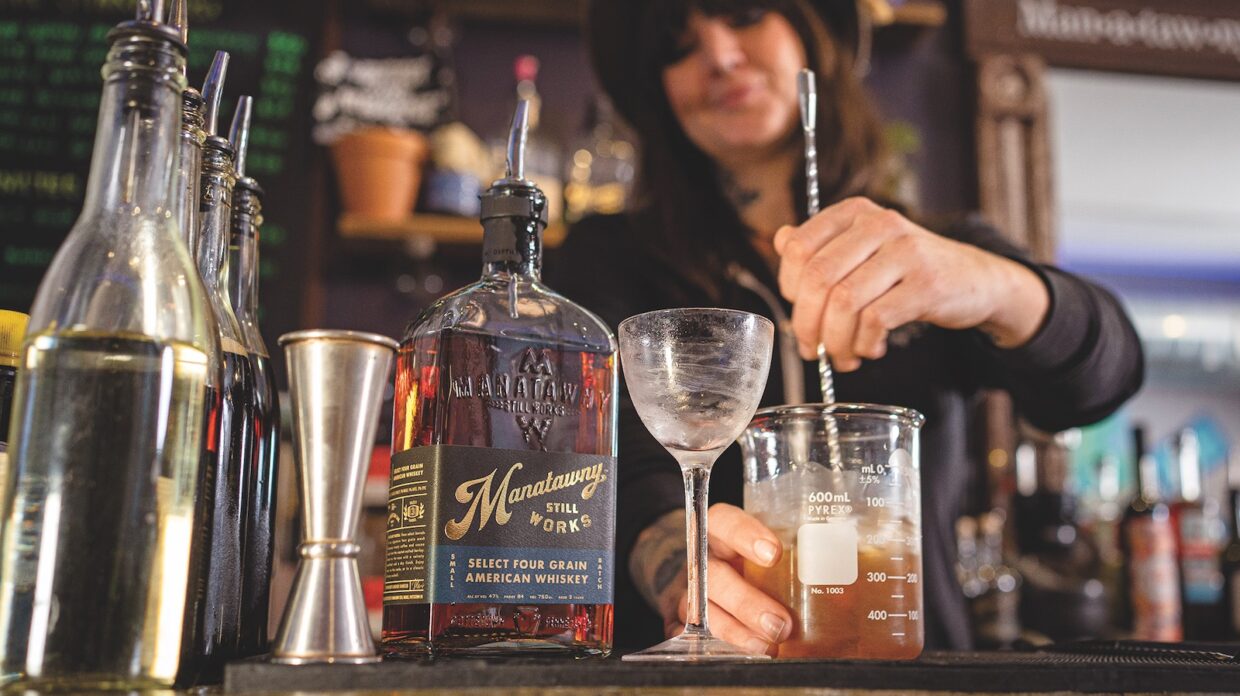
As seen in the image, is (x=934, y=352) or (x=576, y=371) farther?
(x=934, y=352)

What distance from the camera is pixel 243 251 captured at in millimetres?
731

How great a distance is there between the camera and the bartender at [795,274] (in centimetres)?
90

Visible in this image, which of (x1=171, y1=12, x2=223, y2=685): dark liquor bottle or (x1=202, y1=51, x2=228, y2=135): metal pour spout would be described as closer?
(x1=171, y1=12, x2=223, y2=685): dark liquor bottle

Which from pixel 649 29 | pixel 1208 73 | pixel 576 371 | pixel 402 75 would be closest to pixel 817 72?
pixel 649 29

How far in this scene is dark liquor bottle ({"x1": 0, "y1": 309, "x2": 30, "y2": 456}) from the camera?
2.05ft

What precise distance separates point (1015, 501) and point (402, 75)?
5.63 feet

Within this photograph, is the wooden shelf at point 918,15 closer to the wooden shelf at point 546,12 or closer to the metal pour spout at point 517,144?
the wooden shelf at point 546,12

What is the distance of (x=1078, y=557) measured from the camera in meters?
2.32

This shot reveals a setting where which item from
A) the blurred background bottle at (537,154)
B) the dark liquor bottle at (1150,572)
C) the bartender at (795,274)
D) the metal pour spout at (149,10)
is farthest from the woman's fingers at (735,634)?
the blurred background bottle at (537,154)

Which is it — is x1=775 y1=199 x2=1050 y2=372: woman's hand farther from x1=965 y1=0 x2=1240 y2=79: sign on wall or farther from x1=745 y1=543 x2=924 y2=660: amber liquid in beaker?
x1=965 y1=0 x2=1240 y2=79: sign on wall

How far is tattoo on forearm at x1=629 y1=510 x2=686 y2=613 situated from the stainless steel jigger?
0.40 metres

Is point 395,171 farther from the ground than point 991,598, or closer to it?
farther from the ground

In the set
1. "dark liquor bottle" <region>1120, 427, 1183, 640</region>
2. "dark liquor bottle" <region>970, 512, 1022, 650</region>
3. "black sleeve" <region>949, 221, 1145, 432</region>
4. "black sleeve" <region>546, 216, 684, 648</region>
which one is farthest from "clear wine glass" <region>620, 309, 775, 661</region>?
"dark liquor bottle" <region>1120, 427, 1183, 640</region>

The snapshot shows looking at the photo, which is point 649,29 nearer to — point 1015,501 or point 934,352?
point 934,352
